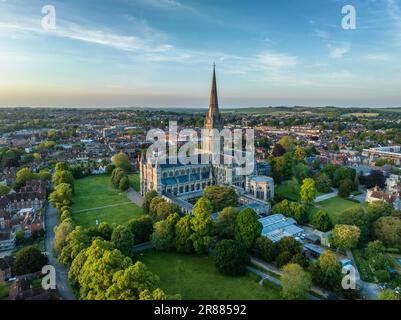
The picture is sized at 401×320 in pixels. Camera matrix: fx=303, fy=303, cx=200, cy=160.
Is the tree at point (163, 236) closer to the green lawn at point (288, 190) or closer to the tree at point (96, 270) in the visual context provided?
the tree at point (96, 270)

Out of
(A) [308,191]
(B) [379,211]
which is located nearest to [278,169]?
(A) [308,191]

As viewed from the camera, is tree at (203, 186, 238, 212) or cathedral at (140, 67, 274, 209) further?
cathedral at (140, 67, 274, 209)

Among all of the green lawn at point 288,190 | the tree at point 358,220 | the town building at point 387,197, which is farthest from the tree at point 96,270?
the town building at point 387,197

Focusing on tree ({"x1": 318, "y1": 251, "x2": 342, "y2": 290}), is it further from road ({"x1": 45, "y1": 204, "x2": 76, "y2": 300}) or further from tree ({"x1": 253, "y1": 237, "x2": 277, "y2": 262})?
road ({"x1": 45, "y1": 204, "x2": 76, "y2": 300})

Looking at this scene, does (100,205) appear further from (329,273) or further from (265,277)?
(329,273)

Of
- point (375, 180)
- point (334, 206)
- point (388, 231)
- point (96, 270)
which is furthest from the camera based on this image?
point (375, 180)

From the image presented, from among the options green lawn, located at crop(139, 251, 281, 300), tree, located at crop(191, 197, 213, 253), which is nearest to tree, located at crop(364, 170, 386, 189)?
tree, located at crop(191, 197, 213, 253)

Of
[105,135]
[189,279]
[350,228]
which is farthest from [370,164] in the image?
[105,135]
